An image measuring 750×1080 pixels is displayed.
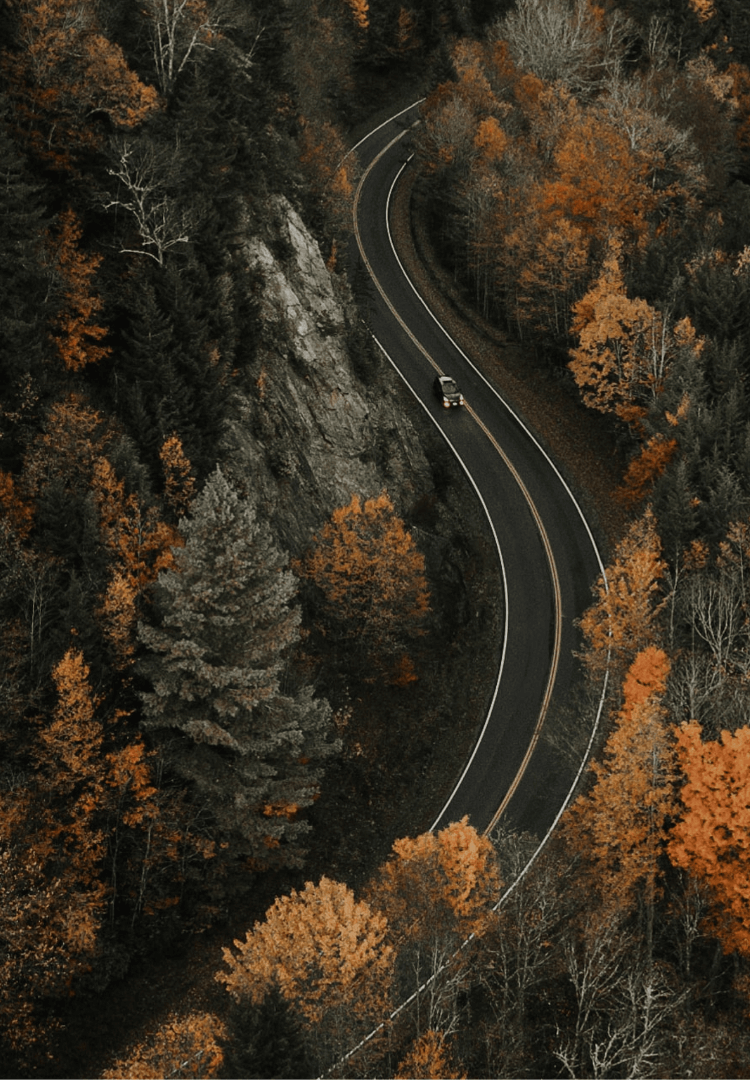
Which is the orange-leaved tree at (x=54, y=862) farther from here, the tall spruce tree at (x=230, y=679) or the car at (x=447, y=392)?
the car at (x=447, y=392)

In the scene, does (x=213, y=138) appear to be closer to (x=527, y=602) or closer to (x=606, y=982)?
(x=527, y=602)

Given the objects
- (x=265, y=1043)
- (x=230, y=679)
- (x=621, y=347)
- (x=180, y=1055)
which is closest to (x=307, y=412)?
(x=621, y=347)

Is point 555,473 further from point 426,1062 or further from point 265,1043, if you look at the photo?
point 265,1043

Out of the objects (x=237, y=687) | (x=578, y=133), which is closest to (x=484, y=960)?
(x=237, y=687)

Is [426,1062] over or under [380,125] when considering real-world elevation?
under

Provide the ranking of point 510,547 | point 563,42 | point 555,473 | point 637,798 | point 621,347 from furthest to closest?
point 563,42
point 555,473
point 621,347
point 510,547
point 637,798

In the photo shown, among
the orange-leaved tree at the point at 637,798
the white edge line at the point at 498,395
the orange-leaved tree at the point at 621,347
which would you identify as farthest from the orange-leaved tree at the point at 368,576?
the orange-leaved tree at the point at 621,347
